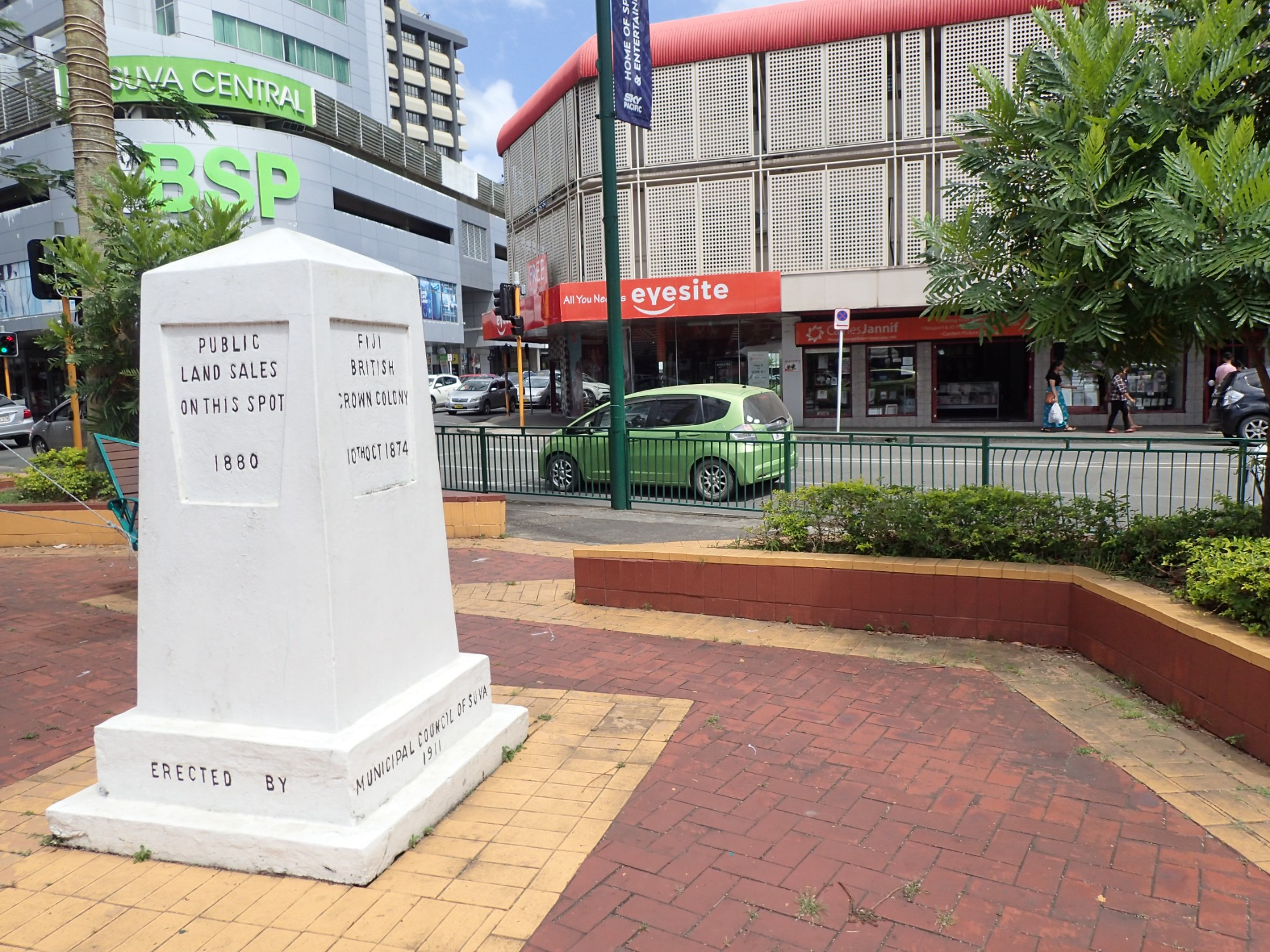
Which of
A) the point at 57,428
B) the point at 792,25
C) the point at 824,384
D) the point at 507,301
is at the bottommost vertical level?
the point at 57,428

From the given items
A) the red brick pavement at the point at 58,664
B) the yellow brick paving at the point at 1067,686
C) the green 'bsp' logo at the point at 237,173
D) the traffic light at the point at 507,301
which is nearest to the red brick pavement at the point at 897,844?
the yellow brick paving at the point at 1067,686

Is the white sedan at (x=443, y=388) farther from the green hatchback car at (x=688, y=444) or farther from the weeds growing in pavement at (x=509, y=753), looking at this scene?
the weeds growing in pavement at (x=509, y=753)

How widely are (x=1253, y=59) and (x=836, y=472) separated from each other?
7324mm

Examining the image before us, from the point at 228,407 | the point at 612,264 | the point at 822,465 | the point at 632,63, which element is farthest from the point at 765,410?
the point at 228,407

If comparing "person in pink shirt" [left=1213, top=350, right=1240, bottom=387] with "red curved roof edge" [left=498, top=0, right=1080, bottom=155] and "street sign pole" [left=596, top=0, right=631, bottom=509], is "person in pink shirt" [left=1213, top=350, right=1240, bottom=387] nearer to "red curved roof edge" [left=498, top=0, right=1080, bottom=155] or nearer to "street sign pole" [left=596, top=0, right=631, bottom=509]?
"red curved roof edge" [left=498, top=0, right=1080, bottom=155]

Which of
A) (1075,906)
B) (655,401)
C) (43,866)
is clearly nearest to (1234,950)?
(1075,906)

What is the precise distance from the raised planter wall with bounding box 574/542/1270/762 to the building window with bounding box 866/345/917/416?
64.0 ft

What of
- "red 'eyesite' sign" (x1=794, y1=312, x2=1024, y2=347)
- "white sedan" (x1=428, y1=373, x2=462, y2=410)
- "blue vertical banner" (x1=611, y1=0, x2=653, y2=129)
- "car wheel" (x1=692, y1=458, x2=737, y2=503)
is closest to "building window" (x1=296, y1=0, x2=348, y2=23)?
"white sedan" (x1=428, y1=373, x2=462, y2=410)

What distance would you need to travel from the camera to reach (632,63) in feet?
38.7

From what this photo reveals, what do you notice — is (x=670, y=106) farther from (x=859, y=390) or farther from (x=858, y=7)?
(x=859, y=390)

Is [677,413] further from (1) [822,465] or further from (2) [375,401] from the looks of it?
(2) [375,401]

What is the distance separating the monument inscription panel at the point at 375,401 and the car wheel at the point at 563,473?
891 cm

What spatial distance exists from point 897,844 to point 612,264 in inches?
355

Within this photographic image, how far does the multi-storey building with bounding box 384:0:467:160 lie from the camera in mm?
82875
